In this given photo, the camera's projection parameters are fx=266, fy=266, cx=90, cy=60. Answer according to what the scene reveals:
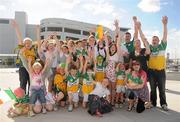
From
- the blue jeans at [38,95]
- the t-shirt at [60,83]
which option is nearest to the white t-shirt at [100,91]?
the t-shirt at [60,83]

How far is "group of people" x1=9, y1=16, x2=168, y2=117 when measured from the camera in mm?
6586

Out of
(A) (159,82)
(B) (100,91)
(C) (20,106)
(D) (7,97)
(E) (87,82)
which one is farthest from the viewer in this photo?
(D) (7,97)

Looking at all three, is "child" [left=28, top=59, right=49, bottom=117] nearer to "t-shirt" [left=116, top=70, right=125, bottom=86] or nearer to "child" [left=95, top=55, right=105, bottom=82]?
"child" [left=95, top=55, right=105, bottom=82]

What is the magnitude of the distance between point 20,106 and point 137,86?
2.88m

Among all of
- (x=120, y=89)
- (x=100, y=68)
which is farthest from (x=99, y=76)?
(x=120, y=89)

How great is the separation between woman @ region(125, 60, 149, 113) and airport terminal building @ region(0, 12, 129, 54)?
54.1m

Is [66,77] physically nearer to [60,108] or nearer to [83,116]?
[60,108]

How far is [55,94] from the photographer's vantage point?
23.4 feet

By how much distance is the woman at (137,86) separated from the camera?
6.63 m

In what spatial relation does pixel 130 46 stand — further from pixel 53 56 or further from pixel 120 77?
pixel 53 56

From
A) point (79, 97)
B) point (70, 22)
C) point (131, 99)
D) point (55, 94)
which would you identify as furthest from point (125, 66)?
point (70, 22)

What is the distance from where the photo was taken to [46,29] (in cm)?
6538

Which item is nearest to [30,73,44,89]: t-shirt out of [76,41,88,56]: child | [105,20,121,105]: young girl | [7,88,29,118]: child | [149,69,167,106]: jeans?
[7,88,29,118]: child

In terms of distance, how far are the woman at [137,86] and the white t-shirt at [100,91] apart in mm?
572
